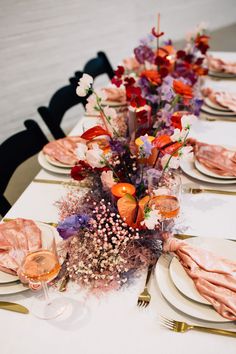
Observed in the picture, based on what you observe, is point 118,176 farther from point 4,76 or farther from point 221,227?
point 4,76

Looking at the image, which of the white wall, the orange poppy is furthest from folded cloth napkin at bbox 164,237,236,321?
the white wall

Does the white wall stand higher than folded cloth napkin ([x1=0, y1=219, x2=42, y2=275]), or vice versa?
folded cloth napkin ([x1=0, y1=219, x2=42, y2=275])

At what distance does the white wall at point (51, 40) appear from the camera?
163 inches

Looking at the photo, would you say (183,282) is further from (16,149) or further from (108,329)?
(16,149)

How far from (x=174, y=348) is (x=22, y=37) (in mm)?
3948

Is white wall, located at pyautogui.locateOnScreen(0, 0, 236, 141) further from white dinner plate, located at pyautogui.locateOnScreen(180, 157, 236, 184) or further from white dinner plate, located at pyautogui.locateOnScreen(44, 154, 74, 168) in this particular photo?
white dinner plate, located at pyautogui.locateOnScreen(180, 157, 236, 184)

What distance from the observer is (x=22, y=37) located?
425cm

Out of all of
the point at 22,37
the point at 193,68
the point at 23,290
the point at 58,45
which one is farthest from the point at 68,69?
the point at 23,290

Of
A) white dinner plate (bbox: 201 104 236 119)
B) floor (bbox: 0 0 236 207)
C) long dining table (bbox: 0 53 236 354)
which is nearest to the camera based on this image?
long dining table (bbox: 0 53 236 354)

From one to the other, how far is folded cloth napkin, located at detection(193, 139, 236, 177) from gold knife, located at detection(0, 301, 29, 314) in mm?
900

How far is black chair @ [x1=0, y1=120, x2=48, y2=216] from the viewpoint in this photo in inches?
69.7

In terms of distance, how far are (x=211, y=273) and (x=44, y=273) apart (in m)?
0.46

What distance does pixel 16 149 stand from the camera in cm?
185

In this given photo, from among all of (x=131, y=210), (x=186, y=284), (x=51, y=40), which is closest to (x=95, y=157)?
(x=131, y=210)
